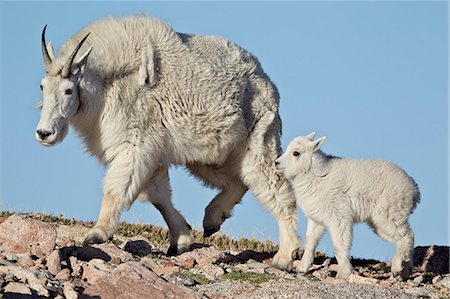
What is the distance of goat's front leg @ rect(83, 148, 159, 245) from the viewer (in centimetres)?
1091

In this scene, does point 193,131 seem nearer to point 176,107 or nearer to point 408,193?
point 176,107

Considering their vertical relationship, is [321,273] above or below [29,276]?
above

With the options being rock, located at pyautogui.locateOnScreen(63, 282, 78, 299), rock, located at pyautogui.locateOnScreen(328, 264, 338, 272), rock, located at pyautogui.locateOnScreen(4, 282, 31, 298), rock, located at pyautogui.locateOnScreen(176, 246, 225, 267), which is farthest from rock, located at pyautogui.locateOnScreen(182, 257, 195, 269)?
rock, located at pyautogui.locateOnScreen(4, 282, 31, 298)

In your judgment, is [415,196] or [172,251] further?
[172,251]

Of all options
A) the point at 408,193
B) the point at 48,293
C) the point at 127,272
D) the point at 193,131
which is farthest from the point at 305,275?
the point at 48,293

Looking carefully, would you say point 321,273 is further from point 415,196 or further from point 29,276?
point 29,276

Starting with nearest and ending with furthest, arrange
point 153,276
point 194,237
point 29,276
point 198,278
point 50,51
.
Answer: point 29,276 < point 153,276 < point 198,278 < point 50,51 < point 194,237

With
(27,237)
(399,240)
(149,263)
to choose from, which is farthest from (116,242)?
(399,240)

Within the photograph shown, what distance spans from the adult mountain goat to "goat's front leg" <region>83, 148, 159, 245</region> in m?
0.01

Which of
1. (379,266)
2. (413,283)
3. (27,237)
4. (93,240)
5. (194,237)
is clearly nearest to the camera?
(27,237)

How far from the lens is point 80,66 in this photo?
36.1 feet

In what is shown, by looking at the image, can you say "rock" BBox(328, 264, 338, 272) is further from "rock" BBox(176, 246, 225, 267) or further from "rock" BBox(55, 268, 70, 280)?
"rock" BBox(55, 268, 70, 280)

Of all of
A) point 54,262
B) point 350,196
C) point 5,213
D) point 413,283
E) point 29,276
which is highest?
point 350,196

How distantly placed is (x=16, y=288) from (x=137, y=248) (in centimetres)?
383
